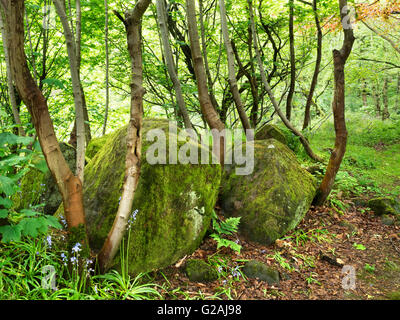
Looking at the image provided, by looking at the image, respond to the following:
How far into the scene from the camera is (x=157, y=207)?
3066 millimetres

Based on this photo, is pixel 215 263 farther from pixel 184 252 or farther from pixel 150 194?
pixel 150 194

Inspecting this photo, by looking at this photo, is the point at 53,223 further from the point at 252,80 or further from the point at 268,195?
the point at 252,80

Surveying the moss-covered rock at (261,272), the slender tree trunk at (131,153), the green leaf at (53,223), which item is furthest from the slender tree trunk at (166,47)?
the green leaf at (53,223)

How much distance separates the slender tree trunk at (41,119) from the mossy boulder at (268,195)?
230 centimetres

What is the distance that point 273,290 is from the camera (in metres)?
2.97

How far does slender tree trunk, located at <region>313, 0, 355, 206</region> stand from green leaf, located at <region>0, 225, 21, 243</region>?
4.61 m

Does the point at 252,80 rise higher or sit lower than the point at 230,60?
higher

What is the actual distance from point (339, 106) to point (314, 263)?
272 cm

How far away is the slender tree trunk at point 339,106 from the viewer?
455 cm

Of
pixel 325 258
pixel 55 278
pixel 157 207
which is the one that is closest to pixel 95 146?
pixel 157 207

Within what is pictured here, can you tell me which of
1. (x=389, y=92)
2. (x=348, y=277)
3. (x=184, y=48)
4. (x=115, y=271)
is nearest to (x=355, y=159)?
(x=348, y=277)

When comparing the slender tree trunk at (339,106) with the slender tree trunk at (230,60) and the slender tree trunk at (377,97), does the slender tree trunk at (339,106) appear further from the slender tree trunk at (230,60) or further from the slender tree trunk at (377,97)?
the slender tree trunk at (377,97)

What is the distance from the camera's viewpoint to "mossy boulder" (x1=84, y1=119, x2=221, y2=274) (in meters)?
2.92

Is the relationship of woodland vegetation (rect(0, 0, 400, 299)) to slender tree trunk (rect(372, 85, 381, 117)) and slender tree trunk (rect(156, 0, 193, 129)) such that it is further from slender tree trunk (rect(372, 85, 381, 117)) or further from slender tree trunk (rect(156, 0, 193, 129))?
slender tree trunk (rect(372, 85, 381, 117))
